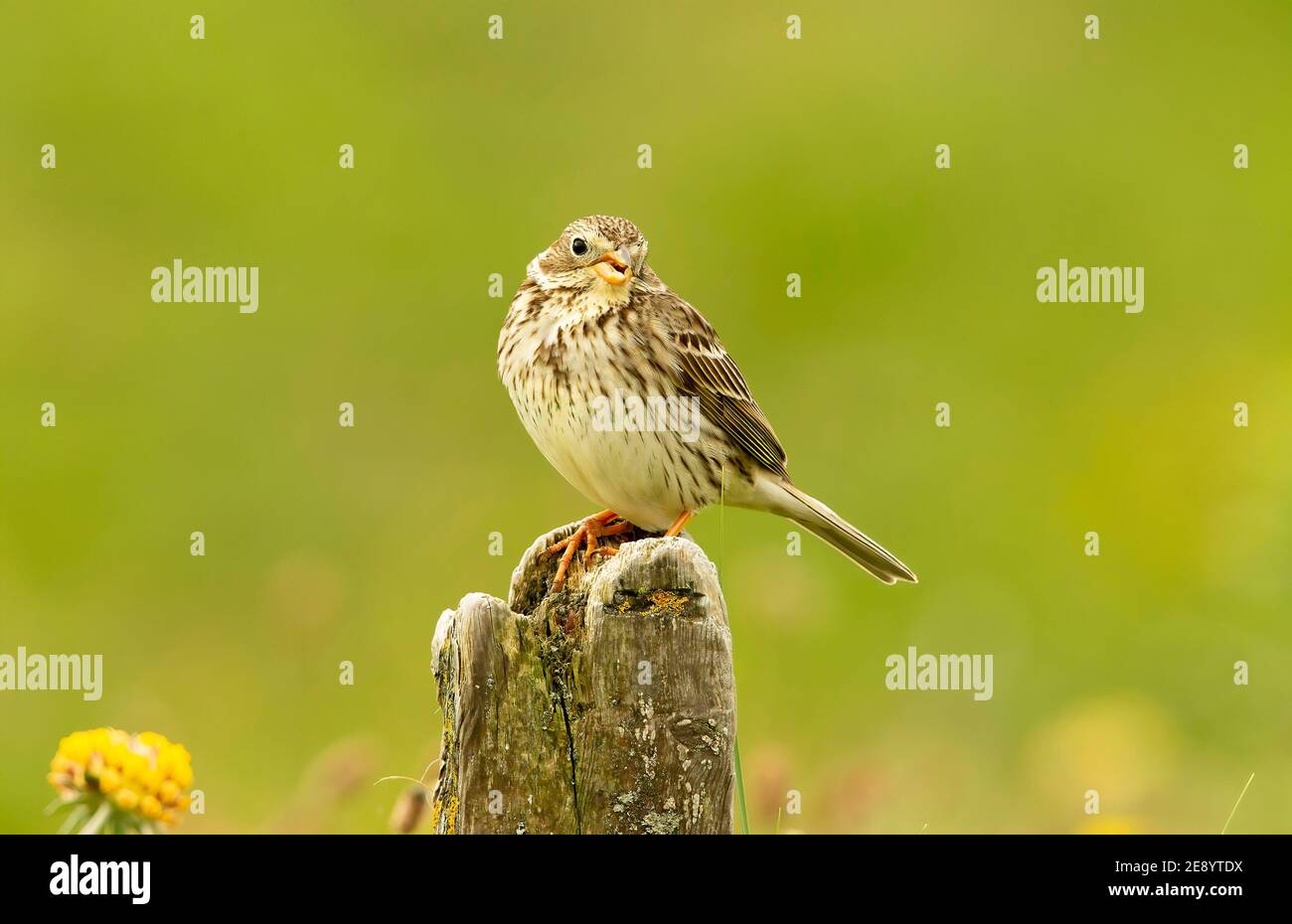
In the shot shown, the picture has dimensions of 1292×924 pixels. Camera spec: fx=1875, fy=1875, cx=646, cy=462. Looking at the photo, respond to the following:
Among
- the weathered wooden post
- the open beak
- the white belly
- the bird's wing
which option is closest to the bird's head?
the open beak

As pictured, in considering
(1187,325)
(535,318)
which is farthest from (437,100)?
(535,318)

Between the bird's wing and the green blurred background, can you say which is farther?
the green blurred background

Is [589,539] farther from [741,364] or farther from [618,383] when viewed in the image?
[741,364]

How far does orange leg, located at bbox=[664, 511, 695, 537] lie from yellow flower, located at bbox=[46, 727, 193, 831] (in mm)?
2768

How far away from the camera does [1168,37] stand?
62.3 ft

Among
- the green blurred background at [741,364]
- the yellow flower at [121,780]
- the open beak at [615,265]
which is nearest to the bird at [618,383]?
the open beak at [615,265]

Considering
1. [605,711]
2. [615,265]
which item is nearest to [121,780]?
[605,711]

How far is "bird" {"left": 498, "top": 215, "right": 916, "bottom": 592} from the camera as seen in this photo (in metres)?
7.27

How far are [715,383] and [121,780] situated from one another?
11.9ft

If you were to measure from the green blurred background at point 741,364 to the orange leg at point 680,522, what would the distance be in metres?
0.17

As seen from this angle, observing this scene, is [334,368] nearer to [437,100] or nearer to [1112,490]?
[437,100]

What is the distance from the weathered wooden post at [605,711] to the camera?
478 cm

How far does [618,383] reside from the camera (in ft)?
24.1

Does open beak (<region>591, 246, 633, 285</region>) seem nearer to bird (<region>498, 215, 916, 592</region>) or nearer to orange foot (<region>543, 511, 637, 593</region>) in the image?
bird (<region>498, 215, 916, 592</region>)
